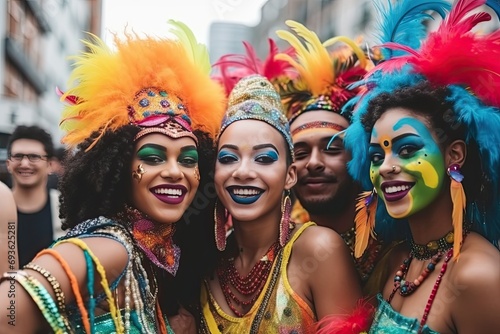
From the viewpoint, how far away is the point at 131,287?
7.86 ft

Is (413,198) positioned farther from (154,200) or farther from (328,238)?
(154,200)

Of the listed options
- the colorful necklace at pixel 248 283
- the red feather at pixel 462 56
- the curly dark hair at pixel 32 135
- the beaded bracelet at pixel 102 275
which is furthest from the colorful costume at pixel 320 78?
the curly dark hair at pixel 32 135

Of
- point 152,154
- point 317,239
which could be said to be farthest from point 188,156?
point 317,239

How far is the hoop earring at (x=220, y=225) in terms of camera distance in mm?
2965

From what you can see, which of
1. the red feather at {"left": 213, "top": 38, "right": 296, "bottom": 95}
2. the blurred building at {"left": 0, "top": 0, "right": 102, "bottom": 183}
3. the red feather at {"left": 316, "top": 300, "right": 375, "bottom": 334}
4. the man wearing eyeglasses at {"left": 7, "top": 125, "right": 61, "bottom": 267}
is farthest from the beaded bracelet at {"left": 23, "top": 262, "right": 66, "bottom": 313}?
the blurred building at {"left": 0, "top": 0, "right": 102, "bottom": 183}

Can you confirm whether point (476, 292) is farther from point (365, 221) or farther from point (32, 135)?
point (32, 135)

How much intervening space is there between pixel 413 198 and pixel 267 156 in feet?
2.78

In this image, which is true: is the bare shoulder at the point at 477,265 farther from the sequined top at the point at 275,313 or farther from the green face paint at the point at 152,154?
the green face paint at the point at 152,154

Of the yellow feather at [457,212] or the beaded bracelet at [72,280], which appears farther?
the yellow feather at [457,212]

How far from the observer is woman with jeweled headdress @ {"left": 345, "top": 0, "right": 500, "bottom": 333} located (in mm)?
2230

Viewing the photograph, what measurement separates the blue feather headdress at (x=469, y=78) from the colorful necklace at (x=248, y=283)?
0.87m

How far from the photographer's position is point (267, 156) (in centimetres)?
290

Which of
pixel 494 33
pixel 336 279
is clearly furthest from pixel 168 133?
pixel 494 33

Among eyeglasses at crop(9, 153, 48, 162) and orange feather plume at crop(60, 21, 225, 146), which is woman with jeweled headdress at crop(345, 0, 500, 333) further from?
eyeglasses at crop(9, 153, 48, 162)
